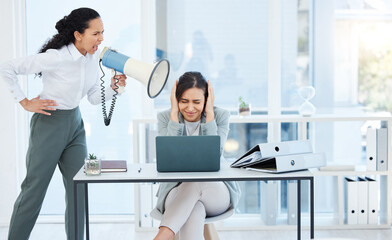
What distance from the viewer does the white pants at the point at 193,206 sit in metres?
2.61

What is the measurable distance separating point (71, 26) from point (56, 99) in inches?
16.9

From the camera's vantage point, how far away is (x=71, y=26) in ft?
9.98

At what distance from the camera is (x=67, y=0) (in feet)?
13.6

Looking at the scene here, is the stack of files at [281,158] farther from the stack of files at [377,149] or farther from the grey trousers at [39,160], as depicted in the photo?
the stack of files at [377,149]

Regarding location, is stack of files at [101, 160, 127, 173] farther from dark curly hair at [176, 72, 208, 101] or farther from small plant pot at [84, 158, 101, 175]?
dark curly hair at [176, 72, 208, 101]

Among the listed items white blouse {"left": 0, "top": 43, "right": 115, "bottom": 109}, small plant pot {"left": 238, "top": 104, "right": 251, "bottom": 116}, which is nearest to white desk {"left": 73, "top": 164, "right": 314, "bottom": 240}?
white blouse {"left": 0, "top": 43, "right": 115, "bottom": 109}

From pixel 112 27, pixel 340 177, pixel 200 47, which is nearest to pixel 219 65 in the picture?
pixel 200 47

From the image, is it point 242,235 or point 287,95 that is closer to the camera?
point 242,235

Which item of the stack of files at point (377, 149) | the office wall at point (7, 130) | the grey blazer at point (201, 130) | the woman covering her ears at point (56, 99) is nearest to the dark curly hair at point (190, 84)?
the grey blazer at point (201, 130)

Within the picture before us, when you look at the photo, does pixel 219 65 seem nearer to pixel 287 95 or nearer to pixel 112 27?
pixel 287 95

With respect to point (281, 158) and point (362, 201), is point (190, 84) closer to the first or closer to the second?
point (281, 158)

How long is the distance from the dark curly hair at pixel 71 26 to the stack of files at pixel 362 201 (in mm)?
2228

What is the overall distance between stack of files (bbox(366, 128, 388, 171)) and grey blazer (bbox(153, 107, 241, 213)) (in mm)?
1446

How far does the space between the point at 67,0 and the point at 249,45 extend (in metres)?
1.45
